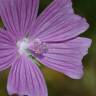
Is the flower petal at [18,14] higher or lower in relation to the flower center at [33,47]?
higher

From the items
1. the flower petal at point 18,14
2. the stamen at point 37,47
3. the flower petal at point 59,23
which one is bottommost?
the stamen at point 37,47

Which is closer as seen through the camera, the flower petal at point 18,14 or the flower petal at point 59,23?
the flower petal at point 18,14

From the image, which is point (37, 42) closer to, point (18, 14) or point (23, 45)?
point (23, 45)

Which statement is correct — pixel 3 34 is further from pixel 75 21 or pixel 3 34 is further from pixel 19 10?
pixel 75 21

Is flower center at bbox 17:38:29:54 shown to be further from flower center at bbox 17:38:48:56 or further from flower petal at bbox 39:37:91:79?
flower petal at bbox 39:37:91:79

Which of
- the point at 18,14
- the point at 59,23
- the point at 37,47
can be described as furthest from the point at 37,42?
the point at 18,14

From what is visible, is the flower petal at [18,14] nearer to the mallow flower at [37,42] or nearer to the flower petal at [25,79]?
the mallow flower at [37,42]

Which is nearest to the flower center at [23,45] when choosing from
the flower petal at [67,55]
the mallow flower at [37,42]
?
the mallow flower at [37,42]

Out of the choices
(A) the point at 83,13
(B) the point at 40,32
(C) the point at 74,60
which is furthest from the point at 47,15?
(A) the point at 83,13
